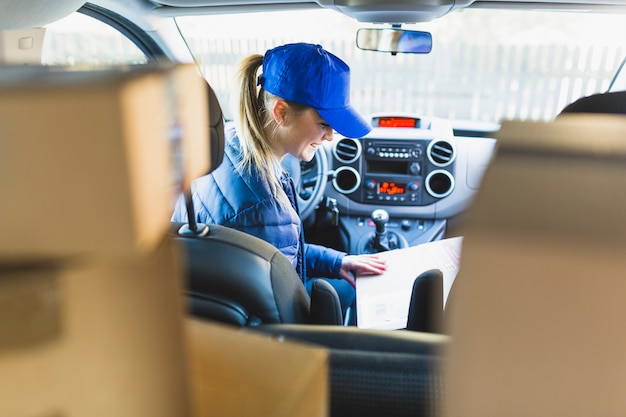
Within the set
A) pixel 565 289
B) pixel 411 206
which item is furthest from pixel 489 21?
pixel 565 289

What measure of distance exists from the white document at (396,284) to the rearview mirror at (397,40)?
34.7 inches

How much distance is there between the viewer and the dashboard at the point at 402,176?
9.27ft

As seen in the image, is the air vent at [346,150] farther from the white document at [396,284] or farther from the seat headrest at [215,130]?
the seat headrest at [215,130]

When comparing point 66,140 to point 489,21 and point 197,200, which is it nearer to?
point 197,200

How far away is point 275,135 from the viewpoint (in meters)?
1.91

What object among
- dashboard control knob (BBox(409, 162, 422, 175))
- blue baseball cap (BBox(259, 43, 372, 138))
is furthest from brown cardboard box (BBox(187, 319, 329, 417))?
dashboard control knob (BBox(409, 162, 422, 175))

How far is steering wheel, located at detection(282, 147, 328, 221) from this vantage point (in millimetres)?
2783

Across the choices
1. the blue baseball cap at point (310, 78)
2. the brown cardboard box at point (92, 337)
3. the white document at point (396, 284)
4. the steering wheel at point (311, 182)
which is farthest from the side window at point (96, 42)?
the brown cardboard box at point (92, 337)

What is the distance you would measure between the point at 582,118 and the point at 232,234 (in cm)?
98

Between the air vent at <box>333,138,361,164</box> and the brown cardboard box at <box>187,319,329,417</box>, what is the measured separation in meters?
2.29

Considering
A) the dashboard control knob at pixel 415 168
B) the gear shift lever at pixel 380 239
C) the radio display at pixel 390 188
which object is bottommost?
the gear shift lever at pixel 380 239

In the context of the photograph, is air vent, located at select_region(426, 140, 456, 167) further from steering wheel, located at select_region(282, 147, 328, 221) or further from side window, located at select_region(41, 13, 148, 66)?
side window, located at select_region(41, 13, 148, 66)

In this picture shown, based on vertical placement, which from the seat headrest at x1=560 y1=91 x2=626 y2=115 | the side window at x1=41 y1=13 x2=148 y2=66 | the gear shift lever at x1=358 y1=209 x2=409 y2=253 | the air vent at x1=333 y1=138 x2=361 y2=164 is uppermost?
the side window at x1=41 y1=13 x2=148 y2=66

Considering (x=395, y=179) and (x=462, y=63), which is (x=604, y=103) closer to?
(x=395, y=179)
